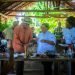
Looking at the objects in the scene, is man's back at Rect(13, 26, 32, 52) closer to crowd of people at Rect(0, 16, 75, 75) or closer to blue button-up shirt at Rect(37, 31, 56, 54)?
crowd of people at Rect(0, 16, 75, 75)

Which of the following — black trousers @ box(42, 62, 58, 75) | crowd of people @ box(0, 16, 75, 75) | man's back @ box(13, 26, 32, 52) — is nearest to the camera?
crowd of people @ box(0, 16, 75, 75)

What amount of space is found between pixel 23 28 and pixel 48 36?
58 centimetres

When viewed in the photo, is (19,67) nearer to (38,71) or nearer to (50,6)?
(38,71)

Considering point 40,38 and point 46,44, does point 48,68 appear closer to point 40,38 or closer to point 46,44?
point 46,44

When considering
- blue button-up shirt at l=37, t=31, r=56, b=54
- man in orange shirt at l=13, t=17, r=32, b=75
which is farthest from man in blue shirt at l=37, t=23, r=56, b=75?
man in orange shirt at l=13, t=17, r=32, b=75

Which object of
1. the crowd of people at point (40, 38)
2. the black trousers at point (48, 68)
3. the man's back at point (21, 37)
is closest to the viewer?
the crowd of people at point (40, 38)

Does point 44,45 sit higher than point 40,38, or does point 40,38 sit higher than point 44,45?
point 40,38

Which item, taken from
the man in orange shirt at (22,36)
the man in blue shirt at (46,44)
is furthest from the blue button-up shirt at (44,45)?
the man in orange shirt at (22,36)

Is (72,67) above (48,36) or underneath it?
underneath

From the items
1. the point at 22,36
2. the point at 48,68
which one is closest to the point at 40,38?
the point at 22,36

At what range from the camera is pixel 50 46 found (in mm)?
7340

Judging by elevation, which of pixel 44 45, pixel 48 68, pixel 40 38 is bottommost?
pixel 48 68

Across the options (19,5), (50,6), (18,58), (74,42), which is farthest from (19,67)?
(19,5)

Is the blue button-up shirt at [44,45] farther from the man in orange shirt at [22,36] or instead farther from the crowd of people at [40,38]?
the man in orange shirt at [22,36]
